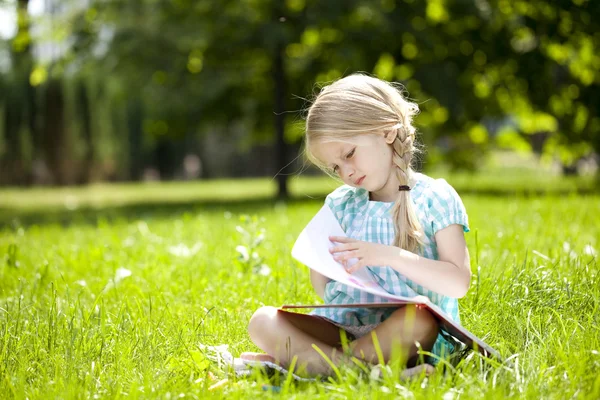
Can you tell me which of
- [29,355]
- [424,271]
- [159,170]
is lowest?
[159,170]

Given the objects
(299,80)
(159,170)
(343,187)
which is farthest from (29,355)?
(159,170)

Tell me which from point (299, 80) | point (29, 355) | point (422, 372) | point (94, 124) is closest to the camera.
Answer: point (422, 372)

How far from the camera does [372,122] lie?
235cm

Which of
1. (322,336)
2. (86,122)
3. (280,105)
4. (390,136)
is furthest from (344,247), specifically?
(86,122)

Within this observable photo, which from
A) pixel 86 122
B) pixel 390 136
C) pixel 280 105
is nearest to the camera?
pixel 390 136

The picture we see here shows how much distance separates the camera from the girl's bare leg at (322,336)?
2.12m

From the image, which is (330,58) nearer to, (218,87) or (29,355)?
(218,87)

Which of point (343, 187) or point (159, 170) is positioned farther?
point (159, 170)

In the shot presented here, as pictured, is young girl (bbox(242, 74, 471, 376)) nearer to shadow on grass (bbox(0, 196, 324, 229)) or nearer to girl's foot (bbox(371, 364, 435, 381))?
girl's foot (bbox(371, 364, 435, 381))

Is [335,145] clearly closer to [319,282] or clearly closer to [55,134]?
[319,282]

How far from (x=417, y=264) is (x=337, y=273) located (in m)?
0.25

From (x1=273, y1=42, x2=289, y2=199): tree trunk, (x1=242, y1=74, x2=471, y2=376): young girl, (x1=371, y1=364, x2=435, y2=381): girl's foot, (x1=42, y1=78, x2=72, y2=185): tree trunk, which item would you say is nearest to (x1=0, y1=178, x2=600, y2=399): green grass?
(x1=371, y1=364, x2=435, y2=381): girl's foot

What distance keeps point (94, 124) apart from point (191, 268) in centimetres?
1550

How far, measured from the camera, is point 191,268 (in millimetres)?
4055
